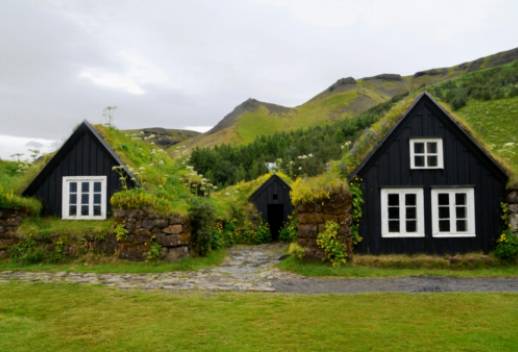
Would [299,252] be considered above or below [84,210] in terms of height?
below

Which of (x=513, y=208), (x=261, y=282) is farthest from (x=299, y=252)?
(x=513, y=208)

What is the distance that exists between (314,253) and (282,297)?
15.0ft

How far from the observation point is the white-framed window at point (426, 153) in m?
15.3

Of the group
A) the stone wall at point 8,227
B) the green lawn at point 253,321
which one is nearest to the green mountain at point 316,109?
the stone wall at point 8,227

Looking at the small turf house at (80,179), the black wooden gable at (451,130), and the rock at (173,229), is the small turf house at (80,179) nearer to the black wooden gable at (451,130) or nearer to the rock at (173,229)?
the rock at (173,229)

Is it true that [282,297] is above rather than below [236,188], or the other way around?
below

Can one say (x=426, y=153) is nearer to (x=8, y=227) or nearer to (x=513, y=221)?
(x=513, y=221)

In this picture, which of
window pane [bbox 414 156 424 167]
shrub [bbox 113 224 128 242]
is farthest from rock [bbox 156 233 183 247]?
window pane [bbox 414 156 424 167]

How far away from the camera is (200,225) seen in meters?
Answer: 16.4

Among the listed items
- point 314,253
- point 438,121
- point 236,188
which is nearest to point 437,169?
point 438,121

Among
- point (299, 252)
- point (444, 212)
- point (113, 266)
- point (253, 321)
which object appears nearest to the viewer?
point (253, 321)

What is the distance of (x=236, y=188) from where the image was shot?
28266 mm

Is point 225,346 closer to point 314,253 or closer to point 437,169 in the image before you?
point 314,253

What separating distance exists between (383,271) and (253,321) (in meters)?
7.31
